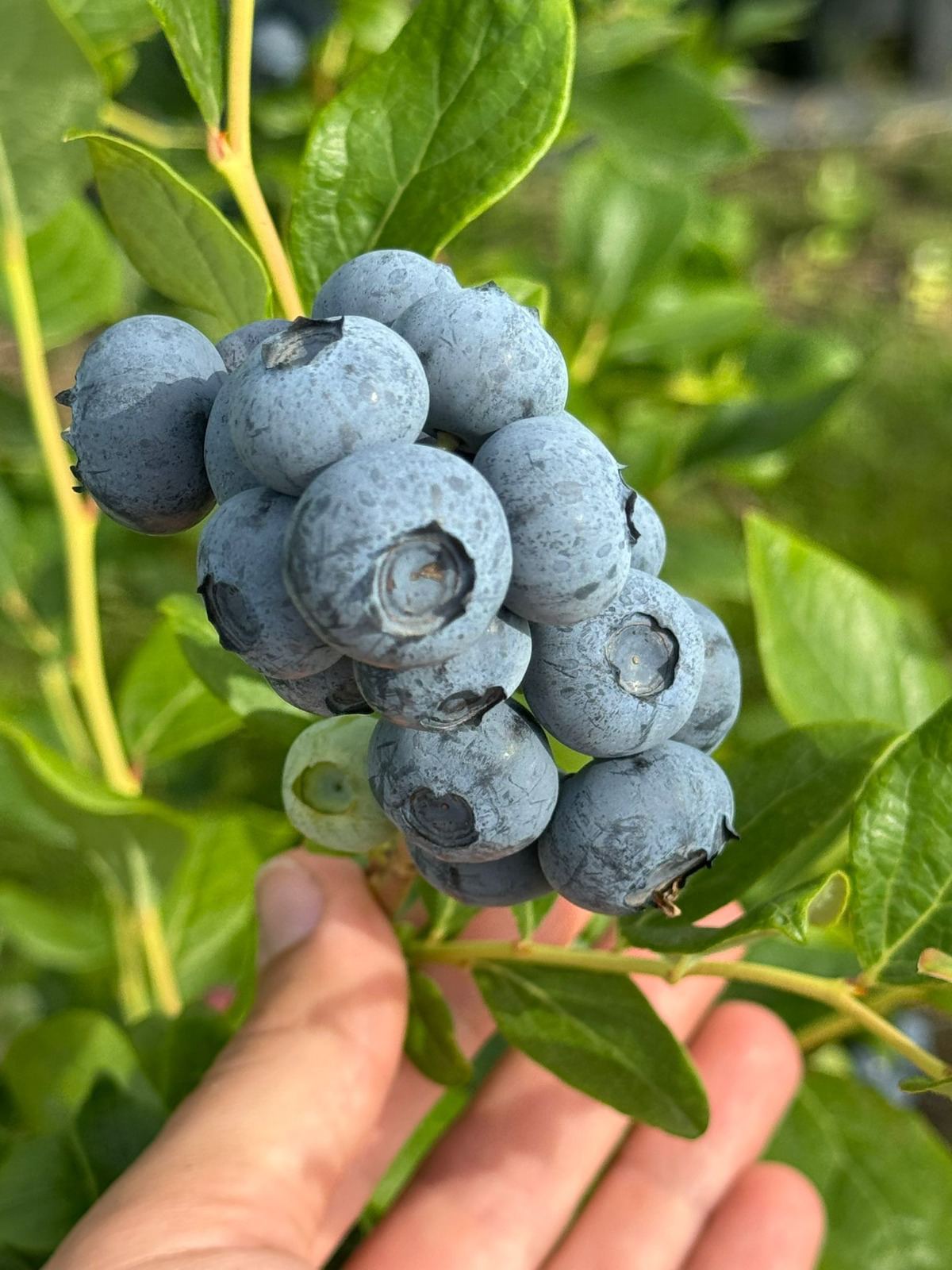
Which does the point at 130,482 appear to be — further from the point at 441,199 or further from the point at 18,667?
the point at 18,667

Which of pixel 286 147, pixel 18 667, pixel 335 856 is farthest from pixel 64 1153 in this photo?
pixel 18 667

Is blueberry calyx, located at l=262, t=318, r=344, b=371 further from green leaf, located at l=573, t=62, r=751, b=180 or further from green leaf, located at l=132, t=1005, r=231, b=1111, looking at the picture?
green leaf, located at l=573, t=62, r=751, b=180

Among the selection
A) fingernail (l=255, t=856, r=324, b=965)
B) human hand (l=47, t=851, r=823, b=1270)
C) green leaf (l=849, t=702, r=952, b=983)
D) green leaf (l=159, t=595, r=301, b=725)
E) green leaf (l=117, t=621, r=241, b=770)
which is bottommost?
human hand (l=47, t=851, r=823, b=1270)

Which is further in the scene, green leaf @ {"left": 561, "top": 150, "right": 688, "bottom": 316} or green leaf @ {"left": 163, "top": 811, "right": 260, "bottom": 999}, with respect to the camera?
green leaf @ {"left": 561, "top": 150, "right": 688, "bottom": 316}

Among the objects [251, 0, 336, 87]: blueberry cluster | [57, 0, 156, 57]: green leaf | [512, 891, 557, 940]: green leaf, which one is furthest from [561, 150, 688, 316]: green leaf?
[512, 891, 557, 940]: green leaf

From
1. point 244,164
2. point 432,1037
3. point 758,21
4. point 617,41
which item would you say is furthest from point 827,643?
point 758,21

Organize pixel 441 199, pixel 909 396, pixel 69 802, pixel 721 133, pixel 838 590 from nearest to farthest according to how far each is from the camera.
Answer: pixel 441 199 → pixel 69 802 → pixel 838 590 → pixel 721 133 → pixel 909 396

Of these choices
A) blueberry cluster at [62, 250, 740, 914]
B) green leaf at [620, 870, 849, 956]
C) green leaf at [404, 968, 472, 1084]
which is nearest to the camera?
blueberry cluster at [62, 250, 740, 914]

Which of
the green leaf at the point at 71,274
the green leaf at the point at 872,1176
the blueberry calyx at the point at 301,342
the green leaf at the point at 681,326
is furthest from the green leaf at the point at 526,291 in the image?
the green leaf at the point at 872,1176
